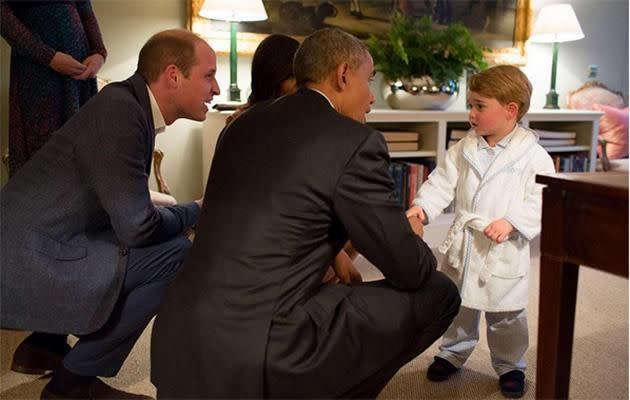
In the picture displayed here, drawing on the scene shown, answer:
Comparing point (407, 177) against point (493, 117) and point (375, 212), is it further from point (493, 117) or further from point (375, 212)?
point (375, 212)

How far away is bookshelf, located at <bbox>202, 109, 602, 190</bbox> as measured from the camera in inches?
130

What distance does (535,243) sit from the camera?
3.74 meters

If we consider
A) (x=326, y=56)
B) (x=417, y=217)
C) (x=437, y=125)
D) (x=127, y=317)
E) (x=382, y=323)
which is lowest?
(x=127, y=317)

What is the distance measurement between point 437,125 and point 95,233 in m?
2.25

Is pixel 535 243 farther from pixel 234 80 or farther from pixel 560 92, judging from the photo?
pixel 234 80

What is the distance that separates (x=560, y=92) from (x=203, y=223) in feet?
12.5

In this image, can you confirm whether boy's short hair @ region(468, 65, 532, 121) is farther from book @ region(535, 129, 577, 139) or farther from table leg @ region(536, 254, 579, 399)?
book @ region(535, 129, 577, 139)

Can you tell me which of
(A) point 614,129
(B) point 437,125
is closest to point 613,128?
(A) point 614,129

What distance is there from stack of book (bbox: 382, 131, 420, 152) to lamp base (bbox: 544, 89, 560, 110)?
1.10m

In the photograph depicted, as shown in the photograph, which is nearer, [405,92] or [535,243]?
[405,92]

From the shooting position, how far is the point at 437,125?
3.52 m

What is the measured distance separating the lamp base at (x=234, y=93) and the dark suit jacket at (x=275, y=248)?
203 cm


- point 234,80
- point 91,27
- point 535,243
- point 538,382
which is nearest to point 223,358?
point 538,382

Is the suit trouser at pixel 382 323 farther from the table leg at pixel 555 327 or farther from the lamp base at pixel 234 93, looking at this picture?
the lamp base at pixel 234 93
